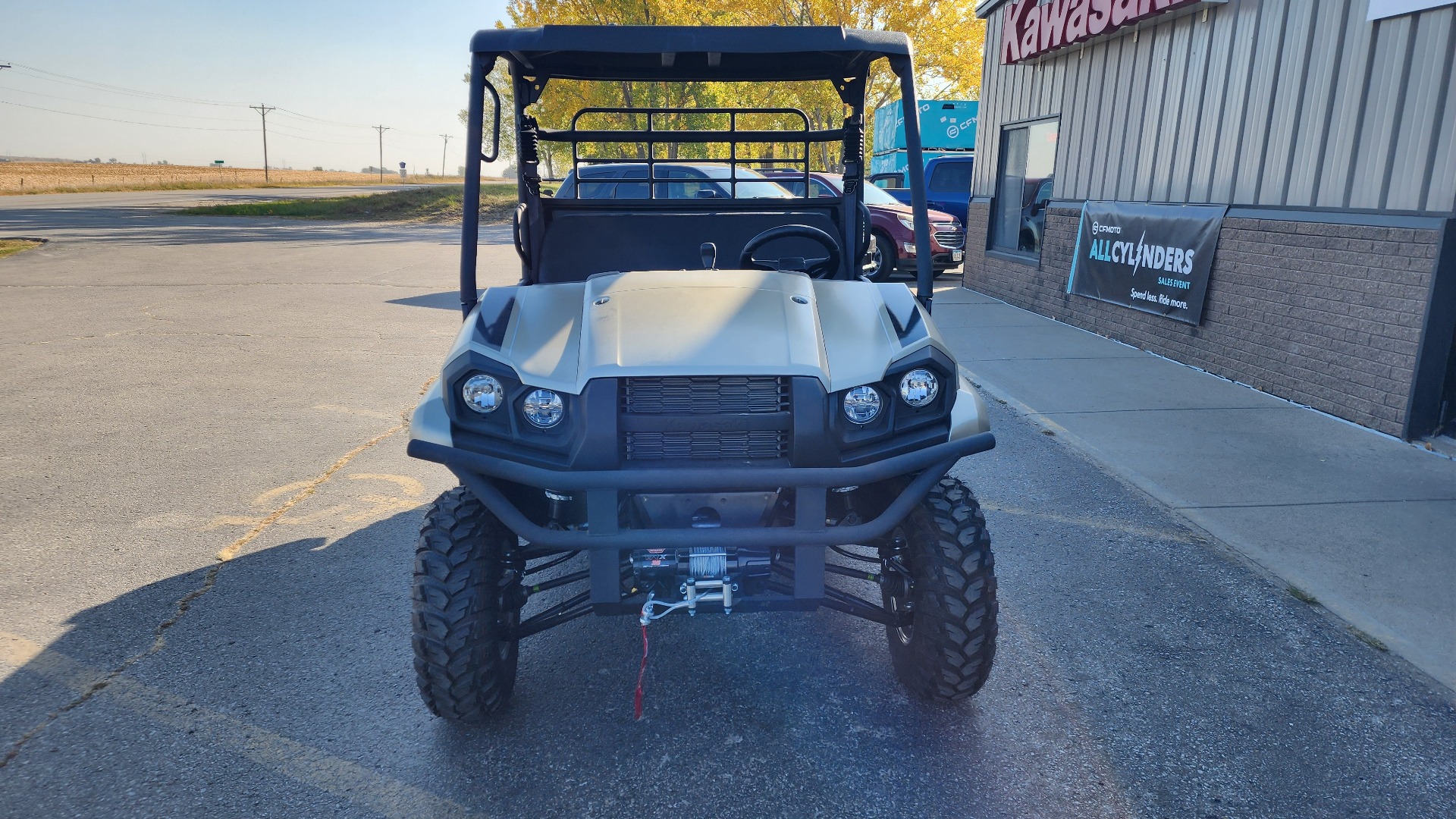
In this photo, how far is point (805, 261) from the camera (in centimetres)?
380

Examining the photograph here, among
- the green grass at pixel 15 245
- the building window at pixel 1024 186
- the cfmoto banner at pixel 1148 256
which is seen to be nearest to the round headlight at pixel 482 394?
the cfmoto banner at pixel 1148 256

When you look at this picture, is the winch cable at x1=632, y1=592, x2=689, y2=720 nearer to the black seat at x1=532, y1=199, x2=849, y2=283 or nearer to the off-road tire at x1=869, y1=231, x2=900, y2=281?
the black seat at x1=532, y1=199, x2=849, y2=283

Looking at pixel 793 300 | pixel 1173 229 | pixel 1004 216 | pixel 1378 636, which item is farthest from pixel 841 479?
pixel 1004 216

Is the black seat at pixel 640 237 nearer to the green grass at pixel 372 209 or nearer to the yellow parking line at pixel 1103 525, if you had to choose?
the yellow parking line at pixel 1103 525

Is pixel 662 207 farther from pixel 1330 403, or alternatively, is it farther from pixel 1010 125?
pixel 1010 125

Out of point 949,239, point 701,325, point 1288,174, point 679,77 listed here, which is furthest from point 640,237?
point 949,239

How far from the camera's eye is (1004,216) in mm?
12211

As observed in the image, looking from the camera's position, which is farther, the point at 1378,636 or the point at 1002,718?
the point at 1378,636

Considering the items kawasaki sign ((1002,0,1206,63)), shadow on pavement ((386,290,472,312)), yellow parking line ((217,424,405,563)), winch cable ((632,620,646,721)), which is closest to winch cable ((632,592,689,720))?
winch cable ((632,620,646,721))

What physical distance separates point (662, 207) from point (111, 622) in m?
2.73

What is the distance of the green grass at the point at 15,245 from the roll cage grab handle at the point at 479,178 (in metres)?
17.3

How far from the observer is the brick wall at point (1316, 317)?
5.69 meters

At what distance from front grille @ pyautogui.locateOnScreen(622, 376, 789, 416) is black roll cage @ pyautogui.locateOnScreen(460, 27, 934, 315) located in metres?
0.91

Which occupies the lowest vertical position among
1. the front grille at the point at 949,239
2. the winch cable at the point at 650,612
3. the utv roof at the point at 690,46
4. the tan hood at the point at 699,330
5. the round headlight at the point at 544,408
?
the winch cable at the point at 650,612
